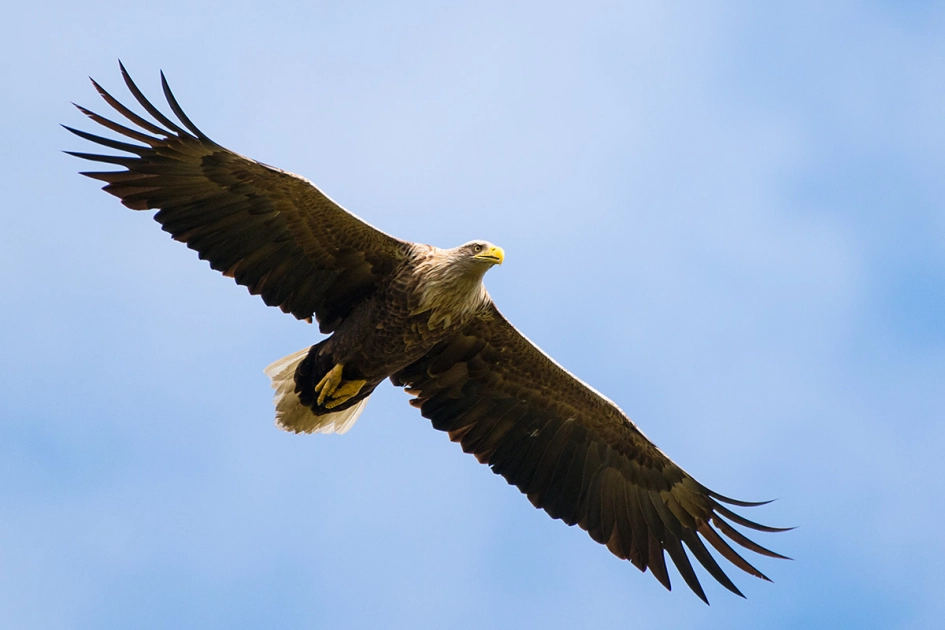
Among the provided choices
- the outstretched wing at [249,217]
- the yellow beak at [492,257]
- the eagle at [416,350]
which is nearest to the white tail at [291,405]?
the eagle at [416,350]

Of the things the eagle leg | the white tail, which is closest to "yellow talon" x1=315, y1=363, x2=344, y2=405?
the eagle leg

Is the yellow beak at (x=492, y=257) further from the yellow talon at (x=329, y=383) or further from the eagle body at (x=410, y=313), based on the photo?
the yellow talon at (x=329, y=383)

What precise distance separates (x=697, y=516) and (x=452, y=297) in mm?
3073

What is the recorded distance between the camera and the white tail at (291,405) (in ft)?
39.4

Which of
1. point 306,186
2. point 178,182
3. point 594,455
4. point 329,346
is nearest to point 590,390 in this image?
point 594,455

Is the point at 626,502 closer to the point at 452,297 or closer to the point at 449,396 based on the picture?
the point at 449,396

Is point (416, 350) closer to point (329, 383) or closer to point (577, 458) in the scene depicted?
point (329, 383)

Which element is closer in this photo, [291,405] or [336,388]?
[336,388]

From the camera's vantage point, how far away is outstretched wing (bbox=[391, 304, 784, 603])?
39.3 feet

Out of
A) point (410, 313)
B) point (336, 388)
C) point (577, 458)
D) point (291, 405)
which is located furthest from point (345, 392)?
point (577, 458)

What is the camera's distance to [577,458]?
12188mm

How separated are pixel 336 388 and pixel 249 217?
1608 mm

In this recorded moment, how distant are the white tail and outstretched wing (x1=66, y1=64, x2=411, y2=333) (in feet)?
2.25

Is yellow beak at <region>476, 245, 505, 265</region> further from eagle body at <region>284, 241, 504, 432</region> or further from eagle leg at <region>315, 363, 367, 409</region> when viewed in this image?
eagle leg at <region>315, 363, 367, 409</region>
